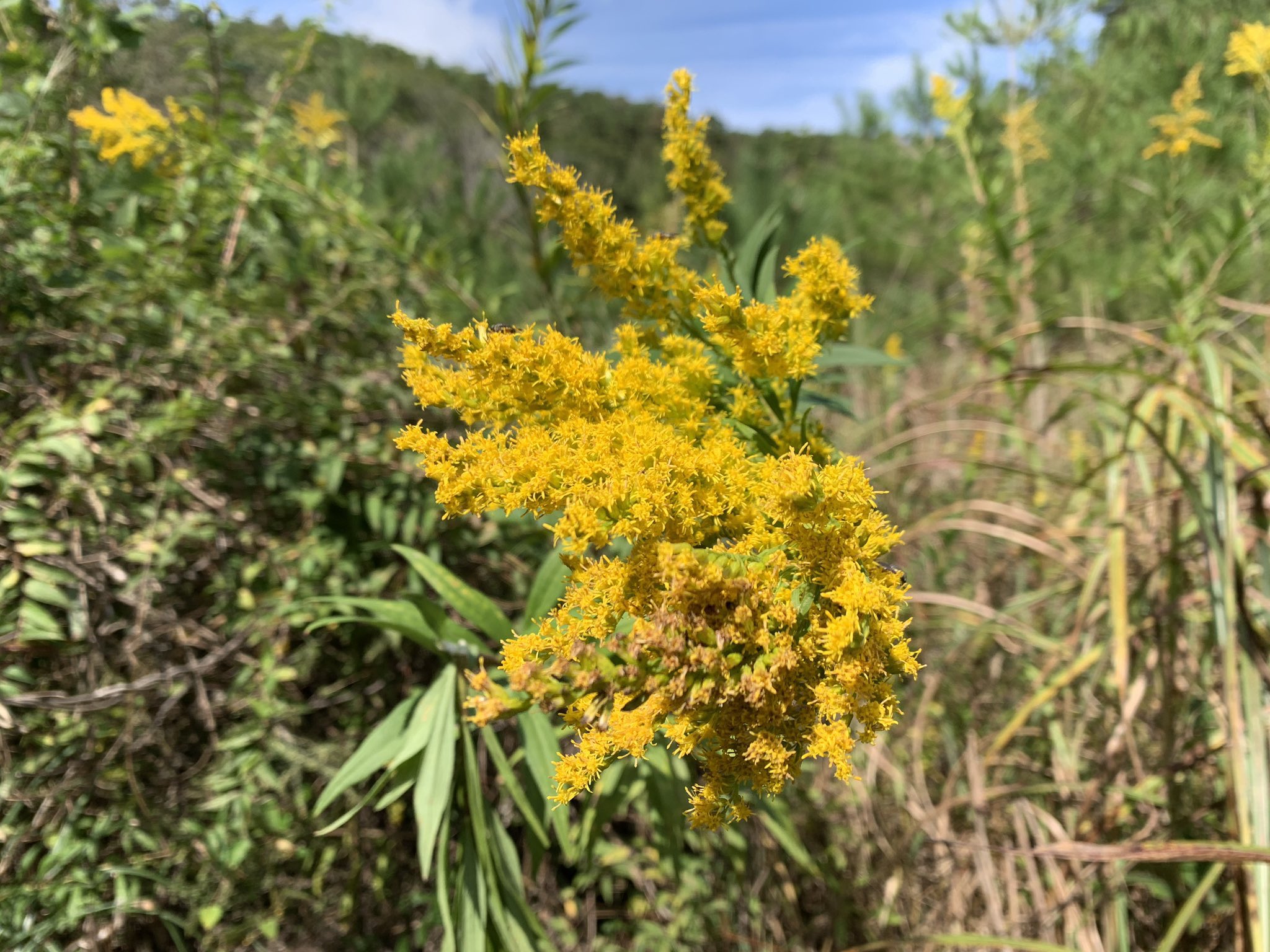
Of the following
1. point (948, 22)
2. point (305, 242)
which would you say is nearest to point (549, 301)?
point (305, 242)

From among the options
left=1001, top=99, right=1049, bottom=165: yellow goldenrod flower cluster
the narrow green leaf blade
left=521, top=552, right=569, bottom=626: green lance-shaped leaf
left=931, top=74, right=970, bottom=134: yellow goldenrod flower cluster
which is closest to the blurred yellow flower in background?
left=521, top=552, right=569, bottom=626: green lance-shaped leaf

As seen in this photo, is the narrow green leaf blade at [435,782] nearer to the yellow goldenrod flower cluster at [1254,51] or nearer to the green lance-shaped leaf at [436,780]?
the green lance-shaped leaf at [436,780]

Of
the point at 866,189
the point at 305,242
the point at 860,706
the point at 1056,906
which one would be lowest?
the point at 1056,906

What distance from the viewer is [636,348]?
1108mm

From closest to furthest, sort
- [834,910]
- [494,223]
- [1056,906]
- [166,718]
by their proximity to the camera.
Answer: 1. [1056,906]
2. [166,718]
3. [834,910]
4. [494,223]

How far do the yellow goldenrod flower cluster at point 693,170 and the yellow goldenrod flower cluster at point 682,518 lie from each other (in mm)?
164

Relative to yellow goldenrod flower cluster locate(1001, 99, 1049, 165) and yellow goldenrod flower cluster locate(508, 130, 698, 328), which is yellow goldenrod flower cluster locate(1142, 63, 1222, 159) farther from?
yellow goldenrod flower cluster locate(508, 130, 698, 328)

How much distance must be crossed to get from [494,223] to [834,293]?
356cm

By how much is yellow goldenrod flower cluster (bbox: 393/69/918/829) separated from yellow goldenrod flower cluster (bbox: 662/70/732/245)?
0.16 meters

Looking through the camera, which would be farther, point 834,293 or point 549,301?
point 549,301

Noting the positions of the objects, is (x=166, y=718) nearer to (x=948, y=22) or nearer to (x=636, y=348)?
(x=636, y=348)

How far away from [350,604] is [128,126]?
1.73 metres

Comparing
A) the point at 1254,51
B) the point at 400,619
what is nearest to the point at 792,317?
the point at 400,619

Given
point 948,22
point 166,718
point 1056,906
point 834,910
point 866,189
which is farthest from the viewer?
point 866,189
